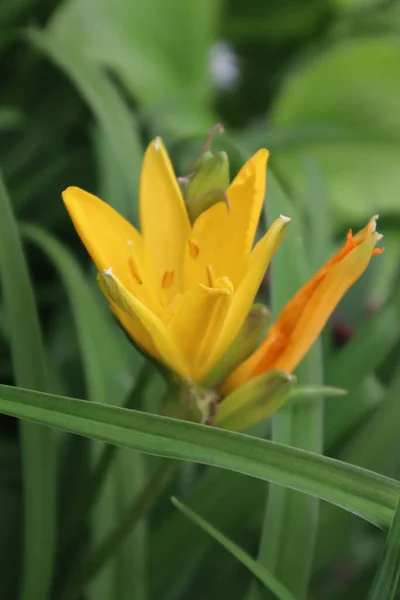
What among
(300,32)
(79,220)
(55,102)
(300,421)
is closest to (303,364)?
(300,421)

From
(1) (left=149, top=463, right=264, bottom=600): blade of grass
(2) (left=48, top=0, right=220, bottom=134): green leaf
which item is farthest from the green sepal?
(2) (left=48, top=0, right=220, bottom=134): green leaf

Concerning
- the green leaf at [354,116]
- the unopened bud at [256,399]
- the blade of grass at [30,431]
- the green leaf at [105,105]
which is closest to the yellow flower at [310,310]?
the unopened bud at [256,399]

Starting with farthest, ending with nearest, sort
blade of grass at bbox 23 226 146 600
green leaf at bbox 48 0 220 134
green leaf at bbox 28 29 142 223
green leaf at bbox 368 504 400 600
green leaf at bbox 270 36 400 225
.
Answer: green leaf at bbox 270 36 400 225 < green leaf at bbox 48 0 220 134 < green leaf at bbox 28 29 142 223 < blade of grass at bbox 23 226 146 600 < green leaf at bbox 368 504 400 600

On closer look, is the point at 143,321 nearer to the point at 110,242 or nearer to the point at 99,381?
the point at 110,242

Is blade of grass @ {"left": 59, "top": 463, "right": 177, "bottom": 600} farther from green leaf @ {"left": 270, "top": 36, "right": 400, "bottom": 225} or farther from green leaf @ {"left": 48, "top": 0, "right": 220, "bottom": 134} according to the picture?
green leaf @ {"left": 270, "top": 36, "right": 400, "bottom": 225}

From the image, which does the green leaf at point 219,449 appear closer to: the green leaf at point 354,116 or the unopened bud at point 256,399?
the unopened bud at point 256,399

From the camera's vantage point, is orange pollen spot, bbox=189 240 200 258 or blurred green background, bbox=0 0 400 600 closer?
orange pollen spot, bbox=189 240 200 258
